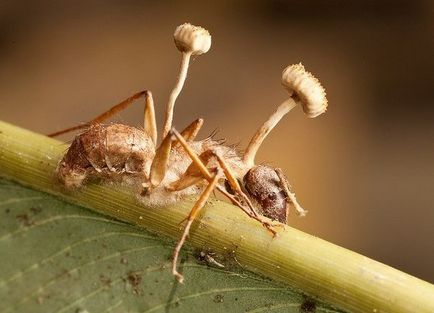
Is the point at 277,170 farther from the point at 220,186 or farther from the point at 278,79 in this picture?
the point at 278,79

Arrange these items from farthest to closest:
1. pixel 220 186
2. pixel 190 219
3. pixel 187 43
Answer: pixel 187 43 → pixel 220 186 → pixel 190 219

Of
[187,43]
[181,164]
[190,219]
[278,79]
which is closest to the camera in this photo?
[190,219]

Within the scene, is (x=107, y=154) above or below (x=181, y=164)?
below

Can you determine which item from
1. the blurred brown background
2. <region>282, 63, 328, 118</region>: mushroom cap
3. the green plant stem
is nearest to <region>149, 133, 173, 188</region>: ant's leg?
the green plant stem

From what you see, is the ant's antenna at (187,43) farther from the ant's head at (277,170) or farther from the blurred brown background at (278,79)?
the blurred brown background at (278,79)

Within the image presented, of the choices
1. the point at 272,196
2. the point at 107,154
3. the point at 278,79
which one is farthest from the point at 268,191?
the point at 278,79

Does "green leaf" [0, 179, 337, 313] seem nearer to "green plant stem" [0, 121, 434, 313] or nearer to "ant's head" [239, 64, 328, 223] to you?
"green plant stem" [0, 121, 434, 313]

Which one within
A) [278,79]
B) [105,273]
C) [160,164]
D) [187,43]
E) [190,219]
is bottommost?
[105,273]
